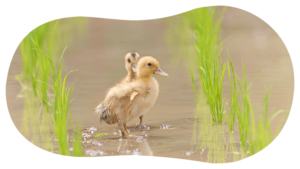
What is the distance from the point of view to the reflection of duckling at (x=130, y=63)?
2805mm

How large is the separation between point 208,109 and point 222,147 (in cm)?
31

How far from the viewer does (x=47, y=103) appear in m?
2.87

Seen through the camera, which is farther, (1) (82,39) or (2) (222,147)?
(1) (82,39)

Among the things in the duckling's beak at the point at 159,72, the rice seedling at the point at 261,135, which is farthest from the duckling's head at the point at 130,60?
the rice seedling at the point at 261,135

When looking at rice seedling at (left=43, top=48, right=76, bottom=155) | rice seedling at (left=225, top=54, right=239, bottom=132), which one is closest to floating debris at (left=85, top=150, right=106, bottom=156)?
rice seedling at (left=43, top=48, right=76, bottom=155)

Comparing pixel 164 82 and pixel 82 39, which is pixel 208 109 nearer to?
pixel 164 82

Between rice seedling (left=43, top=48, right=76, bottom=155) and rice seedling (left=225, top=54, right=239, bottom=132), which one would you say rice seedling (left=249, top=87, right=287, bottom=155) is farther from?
rice seedling (left=43, top=48, right=76, bottom=155)

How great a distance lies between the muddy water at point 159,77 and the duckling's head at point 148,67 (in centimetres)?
5

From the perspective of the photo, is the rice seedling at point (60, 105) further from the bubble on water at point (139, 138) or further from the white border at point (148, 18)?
the bubble on water at point (139, 138)

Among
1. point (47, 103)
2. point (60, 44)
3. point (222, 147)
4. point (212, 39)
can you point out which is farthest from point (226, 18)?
point (47, 103)

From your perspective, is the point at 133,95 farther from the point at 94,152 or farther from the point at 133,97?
the point at 94,152

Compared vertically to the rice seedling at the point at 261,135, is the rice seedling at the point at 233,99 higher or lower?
higher

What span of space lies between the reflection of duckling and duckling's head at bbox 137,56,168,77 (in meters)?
0.05

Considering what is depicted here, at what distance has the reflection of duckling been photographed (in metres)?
2.80
